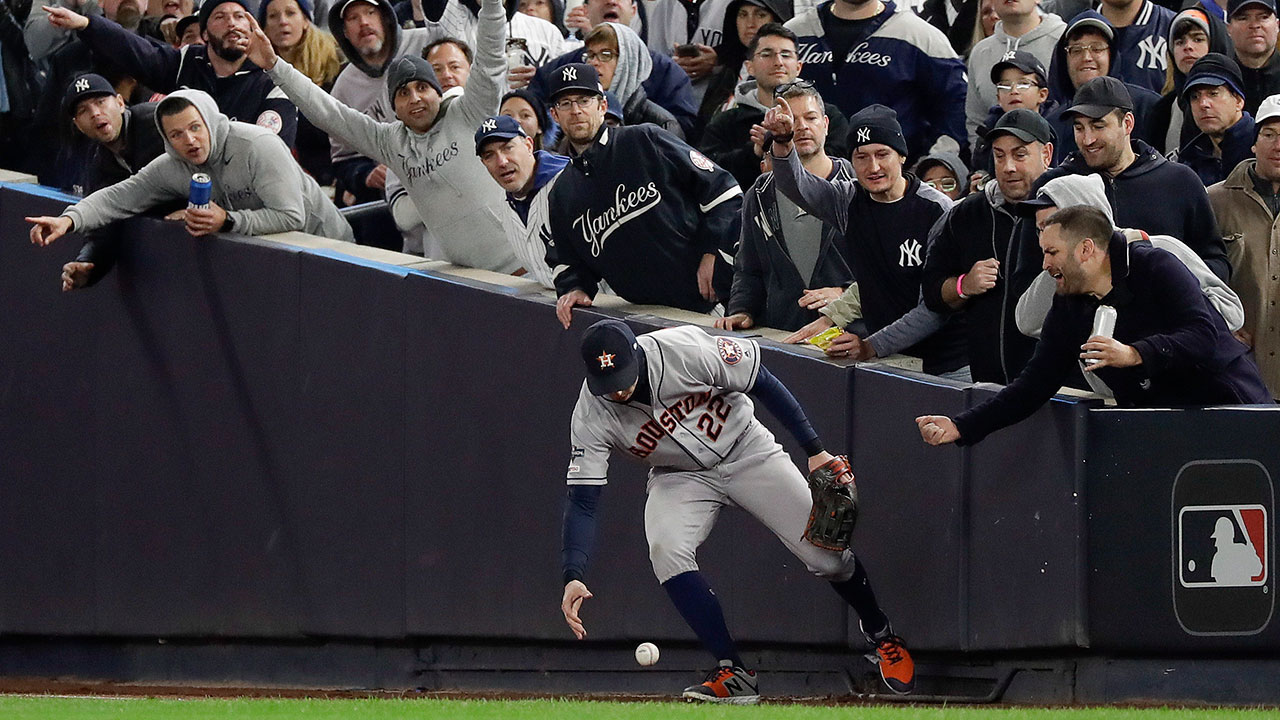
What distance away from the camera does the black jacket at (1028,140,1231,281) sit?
24.4ft

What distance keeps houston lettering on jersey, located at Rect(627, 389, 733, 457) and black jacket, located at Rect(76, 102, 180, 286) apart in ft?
13.2

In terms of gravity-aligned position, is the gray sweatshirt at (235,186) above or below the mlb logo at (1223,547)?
above

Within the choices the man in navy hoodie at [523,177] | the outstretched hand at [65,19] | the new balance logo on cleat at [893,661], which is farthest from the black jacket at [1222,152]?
the outstretched hand at [65,19]

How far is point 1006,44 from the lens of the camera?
10.1 m

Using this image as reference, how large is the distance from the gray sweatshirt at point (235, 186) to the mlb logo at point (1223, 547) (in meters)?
5.12

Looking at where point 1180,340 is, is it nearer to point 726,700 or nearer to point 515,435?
point 726,700

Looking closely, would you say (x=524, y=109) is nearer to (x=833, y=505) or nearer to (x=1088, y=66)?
(x=1088, y=66)

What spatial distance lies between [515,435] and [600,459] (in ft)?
6.14

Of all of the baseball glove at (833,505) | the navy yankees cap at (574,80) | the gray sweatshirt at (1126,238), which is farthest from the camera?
the navy yankees cap at (574,80)

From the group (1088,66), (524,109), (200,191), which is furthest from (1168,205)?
(200,191)

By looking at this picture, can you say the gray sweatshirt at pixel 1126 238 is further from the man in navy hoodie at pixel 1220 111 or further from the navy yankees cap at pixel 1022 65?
the navy yankees cap at pixel 1022 65

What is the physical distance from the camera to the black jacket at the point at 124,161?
1059 cm

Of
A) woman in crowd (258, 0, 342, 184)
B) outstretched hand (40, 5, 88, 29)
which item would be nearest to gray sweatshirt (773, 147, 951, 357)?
woman in crowd (258, 0, 342, 184)

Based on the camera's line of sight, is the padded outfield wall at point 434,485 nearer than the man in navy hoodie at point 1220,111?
Yes
